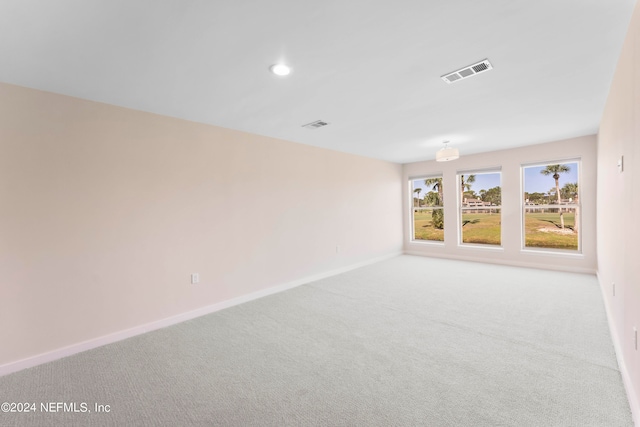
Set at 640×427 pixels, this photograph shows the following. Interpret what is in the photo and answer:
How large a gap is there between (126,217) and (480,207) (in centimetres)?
648

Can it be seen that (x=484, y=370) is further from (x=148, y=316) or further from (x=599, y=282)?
(x=599, y=282)

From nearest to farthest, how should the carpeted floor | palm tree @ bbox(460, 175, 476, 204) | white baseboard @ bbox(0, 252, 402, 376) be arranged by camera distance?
the carpeted floor
white baseboard @ bbox(0, 252, 402, 376)
palm tree @ bbox(460, 175, 476, 204)

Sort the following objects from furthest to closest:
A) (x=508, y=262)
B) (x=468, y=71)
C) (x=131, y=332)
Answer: (x=508, y=262) → (x=131, y=332) → (x=468, y=71)

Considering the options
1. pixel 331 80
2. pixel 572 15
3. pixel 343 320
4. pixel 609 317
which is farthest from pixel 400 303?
pixel 572 15

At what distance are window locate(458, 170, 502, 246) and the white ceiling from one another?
279 cm

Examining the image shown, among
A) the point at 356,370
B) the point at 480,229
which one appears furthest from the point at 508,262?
the point at 356,370

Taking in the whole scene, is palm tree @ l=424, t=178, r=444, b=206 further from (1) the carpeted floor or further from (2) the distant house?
(1) the carpeted floor

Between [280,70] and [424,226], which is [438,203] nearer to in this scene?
[424,226]

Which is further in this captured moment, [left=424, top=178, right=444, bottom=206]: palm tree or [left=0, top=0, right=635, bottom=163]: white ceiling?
[left=424, top=178, right=444, bottom=206]: palm tree

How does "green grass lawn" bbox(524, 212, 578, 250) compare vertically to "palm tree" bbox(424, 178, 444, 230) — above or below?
below

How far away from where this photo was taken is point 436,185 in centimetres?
697

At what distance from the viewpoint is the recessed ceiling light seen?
221cm

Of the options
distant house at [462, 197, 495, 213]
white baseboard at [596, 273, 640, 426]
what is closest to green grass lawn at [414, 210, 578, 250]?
distant house at [462, 197, 495, 213]

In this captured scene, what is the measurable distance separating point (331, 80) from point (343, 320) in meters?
2.48
